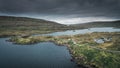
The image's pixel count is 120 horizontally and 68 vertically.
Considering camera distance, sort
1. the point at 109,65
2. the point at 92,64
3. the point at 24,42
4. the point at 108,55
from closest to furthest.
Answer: the point at 109,65
the point at 92,64
the point at 108,55
the point at 24,42

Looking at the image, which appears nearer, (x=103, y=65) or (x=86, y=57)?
(x=103, y=65)

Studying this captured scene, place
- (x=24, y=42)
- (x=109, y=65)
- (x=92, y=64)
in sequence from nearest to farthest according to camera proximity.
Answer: (x=109, y=65), (x=92, y=64), (x=24, y=42)

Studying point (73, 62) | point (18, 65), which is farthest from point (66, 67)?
point (18, 65)

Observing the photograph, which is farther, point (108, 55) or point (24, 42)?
point (24, 42)

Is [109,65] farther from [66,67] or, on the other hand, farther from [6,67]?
[6,67]

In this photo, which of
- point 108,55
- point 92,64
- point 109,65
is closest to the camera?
point 109,65

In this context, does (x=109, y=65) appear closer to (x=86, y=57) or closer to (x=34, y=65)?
(x=86, y=57)

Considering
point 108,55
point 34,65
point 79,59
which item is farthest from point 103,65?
point 34,65

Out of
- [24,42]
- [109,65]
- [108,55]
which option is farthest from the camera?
[24,42]
